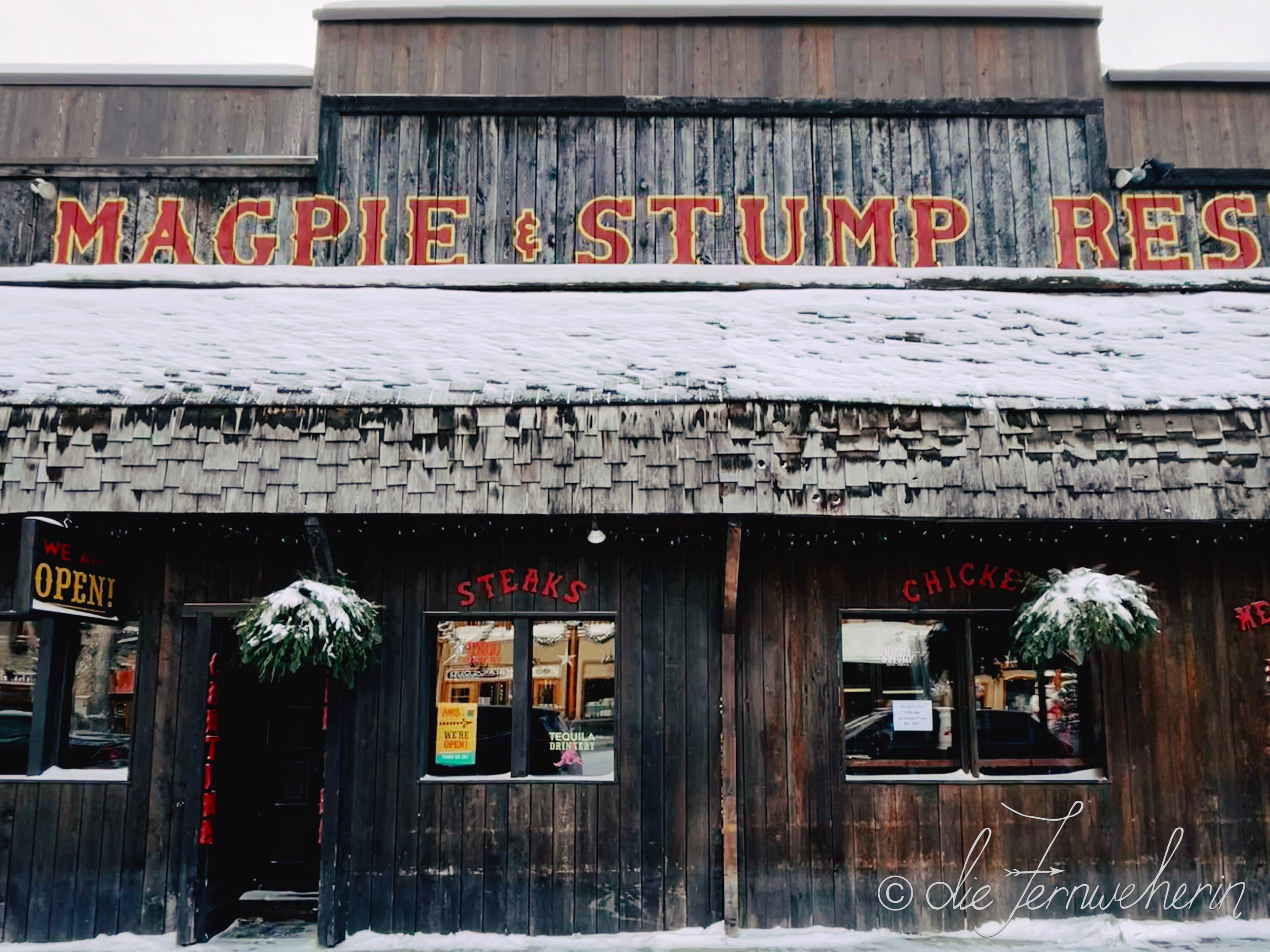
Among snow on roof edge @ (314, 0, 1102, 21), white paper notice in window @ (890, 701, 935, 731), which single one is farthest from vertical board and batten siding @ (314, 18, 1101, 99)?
white paper notice in window @ (890, 701, 935, 731)

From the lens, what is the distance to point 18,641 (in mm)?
6969

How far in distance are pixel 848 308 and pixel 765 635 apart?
2.80 metres

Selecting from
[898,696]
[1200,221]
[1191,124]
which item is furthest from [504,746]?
[1191,124]

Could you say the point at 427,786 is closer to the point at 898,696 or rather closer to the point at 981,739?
the point at 898,696

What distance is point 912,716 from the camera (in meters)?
6.91

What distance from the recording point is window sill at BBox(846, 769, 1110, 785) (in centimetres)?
675

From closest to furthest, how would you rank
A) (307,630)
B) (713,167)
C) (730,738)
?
(307,630) → (730,738) → (713,167)

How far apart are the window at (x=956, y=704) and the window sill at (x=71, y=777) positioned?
5296 millimetres

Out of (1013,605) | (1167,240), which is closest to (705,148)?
(1167,240)

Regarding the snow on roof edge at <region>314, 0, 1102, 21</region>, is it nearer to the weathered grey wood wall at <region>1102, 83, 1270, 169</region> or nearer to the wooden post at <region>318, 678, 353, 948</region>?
→ the weathered grey wood wall at <region>1102, 83, 1270, 169</region>

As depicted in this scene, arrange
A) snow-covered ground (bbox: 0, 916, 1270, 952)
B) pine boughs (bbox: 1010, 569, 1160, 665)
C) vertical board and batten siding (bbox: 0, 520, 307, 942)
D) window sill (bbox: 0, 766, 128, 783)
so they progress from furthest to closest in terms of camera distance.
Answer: window sill (bbox: 0, 766, 128, 783) → vertical board and batten siding (bbox: 0, 520, 307, 942) → snow-covered ground (bbox: 0, 916, 1270, 952) → pine boughs (bbox: 1010, 569, 1160, 665)

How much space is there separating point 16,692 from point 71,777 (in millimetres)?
778

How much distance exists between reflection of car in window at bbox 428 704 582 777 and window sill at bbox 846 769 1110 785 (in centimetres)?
215

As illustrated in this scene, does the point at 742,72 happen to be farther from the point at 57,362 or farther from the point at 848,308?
the point at 57,362
